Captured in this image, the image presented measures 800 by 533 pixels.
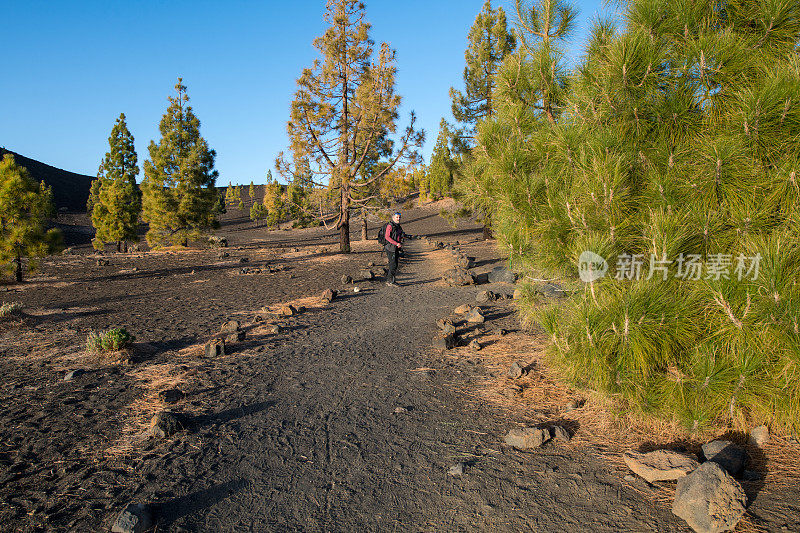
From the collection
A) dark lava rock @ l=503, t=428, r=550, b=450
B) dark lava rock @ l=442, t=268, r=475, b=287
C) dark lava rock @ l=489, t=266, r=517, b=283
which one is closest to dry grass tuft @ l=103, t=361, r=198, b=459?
dark lava rock @ l=503, t=428, r=550, b=450

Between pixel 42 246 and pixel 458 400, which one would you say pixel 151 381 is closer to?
pixel 458 400

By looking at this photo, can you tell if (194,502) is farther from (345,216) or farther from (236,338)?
(345,216)

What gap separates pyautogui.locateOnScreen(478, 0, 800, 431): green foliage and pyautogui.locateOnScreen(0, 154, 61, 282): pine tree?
15.7m

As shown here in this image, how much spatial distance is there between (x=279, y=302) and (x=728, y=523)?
9338 mm

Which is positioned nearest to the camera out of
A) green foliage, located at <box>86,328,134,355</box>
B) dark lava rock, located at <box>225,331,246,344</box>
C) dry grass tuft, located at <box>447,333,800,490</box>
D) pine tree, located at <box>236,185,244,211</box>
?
dry grass tuft, located at <box>447,333,800,490</box>

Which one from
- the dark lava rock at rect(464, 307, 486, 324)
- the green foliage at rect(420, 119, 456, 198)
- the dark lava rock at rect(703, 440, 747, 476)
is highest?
the green foliage at rect(420, 119, 456, 198)

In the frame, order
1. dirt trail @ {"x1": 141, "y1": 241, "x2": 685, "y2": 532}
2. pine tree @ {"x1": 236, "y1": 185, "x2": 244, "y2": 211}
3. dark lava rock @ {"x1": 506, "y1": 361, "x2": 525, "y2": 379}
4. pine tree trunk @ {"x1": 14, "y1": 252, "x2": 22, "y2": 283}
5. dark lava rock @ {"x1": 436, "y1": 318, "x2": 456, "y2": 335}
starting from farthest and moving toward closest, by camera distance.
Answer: pine tree @ {"x1": 236, "y1": 185, "x2": 244, "y2": 211} → pine tree trunk @ {"x1": 14, "y1": 252, "x2": 22, "y2": 283} → dark lava rock @ {"x1": 436, "y1": 318, "x2": 456, "y2": 335} → dark lava rock @ {"x1": 506, "y1": 361, "x2": 525, "y2": 379} → dirt trail @ {"x1": 141, "y1": 241, "x2": 685, "y2": 532}

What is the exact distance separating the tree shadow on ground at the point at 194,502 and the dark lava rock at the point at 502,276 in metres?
8.84

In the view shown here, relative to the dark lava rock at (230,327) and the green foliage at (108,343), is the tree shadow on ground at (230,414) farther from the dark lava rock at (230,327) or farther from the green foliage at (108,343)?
the dark lava rock at (230,327)

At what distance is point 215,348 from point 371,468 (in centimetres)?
399

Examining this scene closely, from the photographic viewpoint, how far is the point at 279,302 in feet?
34.0

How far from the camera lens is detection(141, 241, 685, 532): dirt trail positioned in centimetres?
277

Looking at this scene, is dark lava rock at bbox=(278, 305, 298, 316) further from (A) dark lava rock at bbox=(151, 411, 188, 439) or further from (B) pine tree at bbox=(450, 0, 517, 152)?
(B) pine tree at bbox=(450, 0, 517, 152)

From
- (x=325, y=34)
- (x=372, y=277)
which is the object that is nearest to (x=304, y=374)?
(x=372, y=277)
